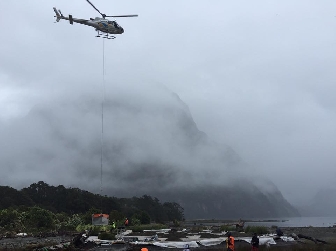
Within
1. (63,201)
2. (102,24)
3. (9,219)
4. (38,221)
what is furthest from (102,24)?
(63,201)

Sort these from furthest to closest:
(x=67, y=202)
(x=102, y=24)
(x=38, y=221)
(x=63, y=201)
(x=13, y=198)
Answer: (x=63, y=201) → (x=67, y=202) → (x=13, y=198) → (x=38, y=221) → (x=102, y=24)

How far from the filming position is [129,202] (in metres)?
124

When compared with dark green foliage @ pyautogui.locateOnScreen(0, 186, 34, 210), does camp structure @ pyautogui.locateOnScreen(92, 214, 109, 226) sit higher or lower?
lower

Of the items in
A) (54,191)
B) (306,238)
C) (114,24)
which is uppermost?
(114,24)

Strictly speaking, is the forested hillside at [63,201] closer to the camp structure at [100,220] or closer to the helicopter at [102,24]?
the camp structure at [100,220]

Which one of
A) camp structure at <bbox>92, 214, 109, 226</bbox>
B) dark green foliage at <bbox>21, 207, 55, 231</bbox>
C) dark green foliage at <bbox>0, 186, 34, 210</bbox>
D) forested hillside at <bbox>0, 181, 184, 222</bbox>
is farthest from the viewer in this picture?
forested hillside at <bbox>0, 181, 184, 222</bbox>

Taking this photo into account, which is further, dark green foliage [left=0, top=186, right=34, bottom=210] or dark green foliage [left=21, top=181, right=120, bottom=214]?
dark green foliage [left=21, top=181, right=120, bottom=214]

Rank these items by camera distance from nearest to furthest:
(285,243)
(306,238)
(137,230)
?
(285,243) < (306,238) < (137,230)

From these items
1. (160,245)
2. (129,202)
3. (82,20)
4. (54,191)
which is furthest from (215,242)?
(129,202)

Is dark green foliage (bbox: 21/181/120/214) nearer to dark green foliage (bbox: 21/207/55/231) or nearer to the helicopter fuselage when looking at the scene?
dark green foliage (bbox: 21/207/55/231)

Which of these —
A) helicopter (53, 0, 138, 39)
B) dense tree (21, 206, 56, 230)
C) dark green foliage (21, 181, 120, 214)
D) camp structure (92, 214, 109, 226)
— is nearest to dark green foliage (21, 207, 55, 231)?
dense tree (21, 206, 56, 230)

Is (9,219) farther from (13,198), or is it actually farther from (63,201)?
(63,201)

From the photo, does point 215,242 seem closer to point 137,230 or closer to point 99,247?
point 99,247

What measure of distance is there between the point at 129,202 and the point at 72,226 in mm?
76940
